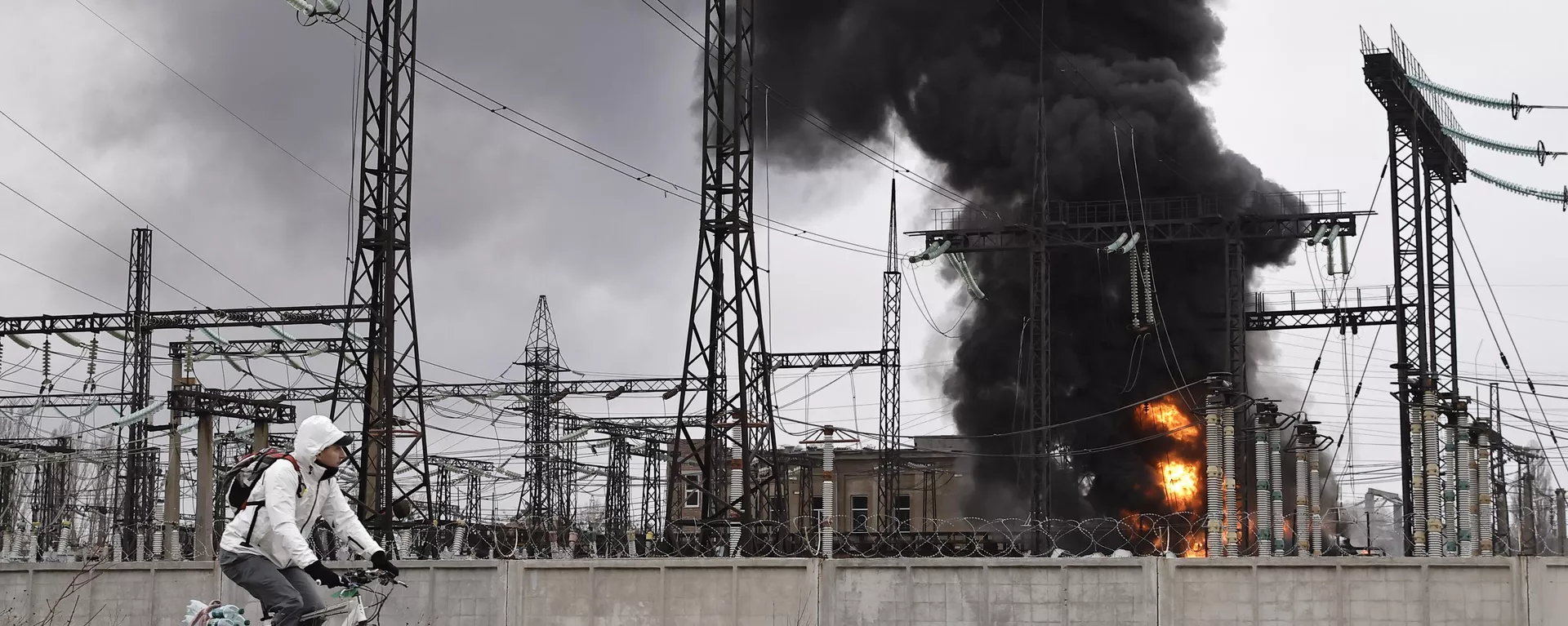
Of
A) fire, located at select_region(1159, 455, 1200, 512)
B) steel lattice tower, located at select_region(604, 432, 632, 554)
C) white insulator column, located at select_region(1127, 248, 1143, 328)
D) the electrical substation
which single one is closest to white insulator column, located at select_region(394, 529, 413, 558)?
the electrical substation

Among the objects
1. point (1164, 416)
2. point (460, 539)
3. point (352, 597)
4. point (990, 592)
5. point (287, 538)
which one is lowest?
point (990, 592)

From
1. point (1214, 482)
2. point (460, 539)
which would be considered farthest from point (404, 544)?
point (1214, 482)

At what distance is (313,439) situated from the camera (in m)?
8.87

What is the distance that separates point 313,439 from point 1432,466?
88.2 feet

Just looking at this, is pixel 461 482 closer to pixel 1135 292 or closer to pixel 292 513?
pixel 1135 292

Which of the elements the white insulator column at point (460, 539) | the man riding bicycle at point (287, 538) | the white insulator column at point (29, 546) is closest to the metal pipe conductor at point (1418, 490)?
the white insulator column at point (460, 539)

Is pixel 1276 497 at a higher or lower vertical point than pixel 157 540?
higher

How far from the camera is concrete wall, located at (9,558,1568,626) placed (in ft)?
68.7

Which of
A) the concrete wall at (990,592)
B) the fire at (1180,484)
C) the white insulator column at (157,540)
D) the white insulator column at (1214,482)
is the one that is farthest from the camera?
the fire at (1180,484)

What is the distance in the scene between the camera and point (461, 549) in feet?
89.9

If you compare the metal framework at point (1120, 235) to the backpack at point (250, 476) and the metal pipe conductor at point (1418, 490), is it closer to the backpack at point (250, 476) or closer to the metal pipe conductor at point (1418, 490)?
the metal pipe conductor at point (1418, 490)

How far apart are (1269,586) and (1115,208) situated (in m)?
33.4

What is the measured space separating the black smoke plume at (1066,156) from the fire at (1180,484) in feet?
2.77

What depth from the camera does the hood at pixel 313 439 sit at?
8.87 metres
